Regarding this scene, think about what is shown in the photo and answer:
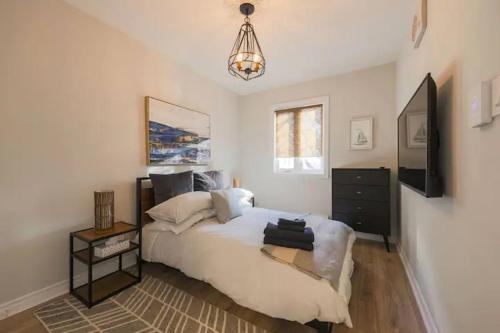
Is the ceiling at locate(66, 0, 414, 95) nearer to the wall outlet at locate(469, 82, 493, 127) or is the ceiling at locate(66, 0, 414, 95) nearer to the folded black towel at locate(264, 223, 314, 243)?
the wall outlet at locate(469, 82, 493, 127)

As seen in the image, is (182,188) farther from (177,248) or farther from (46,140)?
(46,140)

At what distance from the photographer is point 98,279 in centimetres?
207

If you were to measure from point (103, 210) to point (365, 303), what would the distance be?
2.44m

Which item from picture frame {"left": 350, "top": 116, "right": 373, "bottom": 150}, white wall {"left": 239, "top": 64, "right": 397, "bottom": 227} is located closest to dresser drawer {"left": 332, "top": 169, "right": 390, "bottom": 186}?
white wall {"left": 239, "top": 64, "right": 397, "bottom": 227}

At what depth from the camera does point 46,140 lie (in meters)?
1.79

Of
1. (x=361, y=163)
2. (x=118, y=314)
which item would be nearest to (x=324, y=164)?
(x=361, y=163)

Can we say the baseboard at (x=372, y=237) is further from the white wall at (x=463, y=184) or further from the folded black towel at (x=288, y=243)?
the folded black towel at (x=288, y=243)

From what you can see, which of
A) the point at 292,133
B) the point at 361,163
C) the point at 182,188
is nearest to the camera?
the point at 182,188

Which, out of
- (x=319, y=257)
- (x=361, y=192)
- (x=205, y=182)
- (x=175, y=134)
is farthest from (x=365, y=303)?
(x=175, y=134)

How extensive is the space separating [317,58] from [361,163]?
1677mm

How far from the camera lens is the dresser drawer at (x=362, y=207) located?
9.09 feet

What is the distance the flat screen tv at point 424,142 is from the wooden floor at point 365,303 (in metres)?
1.01

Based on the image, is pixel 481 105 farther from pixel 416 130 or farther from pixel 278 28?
pixel 278 28

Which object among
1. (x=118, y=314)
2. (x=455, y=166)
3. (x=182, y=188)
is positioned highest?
(x=455, y=166)
